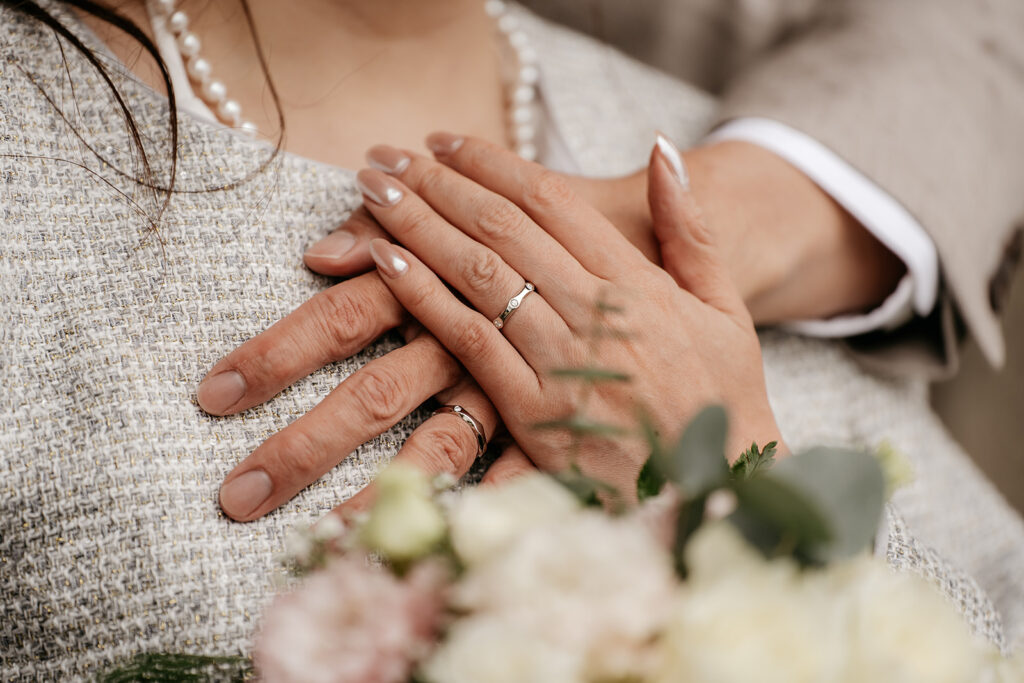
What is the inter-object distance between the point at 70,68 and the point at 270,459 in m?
0.36

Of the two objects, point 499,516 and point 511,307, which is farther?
point 511,307

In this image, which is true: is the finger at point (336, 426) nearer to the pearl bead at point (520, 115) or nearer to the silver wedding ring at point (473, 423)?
the silver wedding ring at point (473, 423)

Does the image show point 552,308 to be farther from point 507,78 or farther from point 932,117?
point 932,117

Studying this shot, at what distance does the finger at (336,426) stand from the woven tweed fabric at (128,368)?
2 cm

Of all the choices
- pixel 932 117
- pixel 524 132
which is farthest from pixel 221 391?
pixel 932 117

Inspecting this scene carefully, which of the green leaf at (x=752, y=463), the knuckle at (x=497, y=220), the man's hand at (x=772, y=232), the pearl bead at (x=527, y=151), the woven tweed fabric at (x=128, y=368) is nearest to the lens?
the green leaf at (x=752, y=463)

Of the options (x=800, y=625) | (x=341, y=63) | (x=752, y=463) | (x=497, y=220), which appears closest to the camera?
(x=800, y=625)

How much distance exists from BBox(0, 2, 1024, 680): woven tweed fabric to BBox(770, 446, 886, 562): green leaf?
1.21 ft

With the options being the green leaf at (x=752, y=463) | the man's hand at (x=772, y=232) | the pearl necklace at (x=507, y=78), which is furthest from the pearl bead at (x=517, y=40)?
the green leaf at (x=752, y=463)

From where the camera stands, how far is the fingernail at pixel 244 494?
1.57 feet

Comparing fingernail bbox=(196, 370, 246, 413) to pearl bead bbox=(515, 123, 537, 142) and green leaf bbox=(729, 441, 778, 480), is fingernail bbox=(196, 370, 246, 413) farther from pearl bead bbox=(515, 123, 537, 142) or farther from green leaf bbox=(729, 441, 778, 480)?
pearl bead bbox=(515, 123, 537, 142)

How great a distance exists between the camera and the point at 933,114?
2.90ft

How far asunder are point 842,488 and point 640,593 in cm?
7

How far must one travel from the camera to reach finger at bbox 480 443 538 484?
54 centimetres
